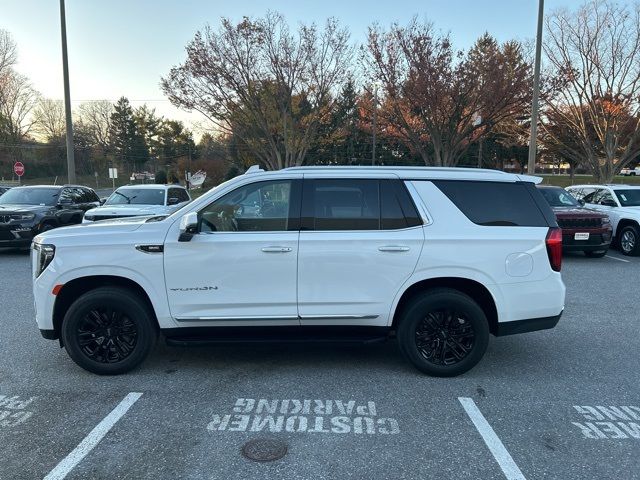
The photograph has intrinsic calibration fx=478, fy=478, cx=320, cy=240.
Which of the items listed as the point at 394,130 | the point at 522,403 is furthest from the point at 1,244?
the point at 394,130

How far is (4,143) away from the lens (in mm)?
59344

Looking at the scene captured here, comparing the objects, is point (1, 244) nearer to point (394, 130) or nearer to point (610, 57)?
point (394, 130)

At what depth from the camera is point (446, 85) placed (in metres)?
18.7

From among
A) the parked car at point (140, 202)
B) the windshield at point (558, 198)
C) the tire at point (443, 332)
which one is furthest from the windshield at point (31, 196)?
the windshield at point (558, 198)

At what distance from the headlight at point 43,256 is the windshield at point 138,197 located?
786 centimetres

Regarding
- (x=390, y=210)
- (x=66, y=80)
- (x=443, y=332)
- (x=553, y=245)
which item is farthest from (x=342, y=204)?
(x=66, y=80)

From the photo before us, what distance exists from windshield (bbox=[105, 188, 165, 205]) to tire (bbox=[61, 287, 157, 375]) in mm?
8114

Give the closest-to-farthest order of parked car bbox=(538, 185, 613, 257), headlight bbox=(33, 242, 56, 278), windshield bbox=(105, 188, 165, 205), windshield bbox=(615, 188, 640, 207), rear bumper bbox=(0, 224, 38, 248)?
headlight bbox=(33, 242, 56, 278) < rear bumper bbox=(0, 224, 38, 248) < parked car bbox=(538, 185, 613, 257) < windshield bbox=(105, 188, 165, 205) < windshield bbox=(615, 188, 640, 207)

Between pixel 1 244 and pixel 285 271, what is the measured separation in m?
9.44

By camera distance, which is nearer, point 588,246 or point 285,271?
point 285,271

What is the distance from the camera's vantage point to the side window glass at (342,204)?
13.9 feet

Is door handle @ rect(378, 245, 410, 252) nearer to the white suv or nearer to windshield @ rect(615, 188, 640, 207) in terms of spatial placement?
the white suv

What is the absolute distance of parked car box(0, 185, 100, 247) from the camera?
10.7 meters

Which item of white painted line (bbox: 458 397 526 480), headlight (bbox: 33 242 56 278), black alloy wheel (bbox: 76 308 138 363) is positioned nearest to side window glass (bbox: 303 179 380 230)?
white painted line (bbox: 458 397 526 480)
